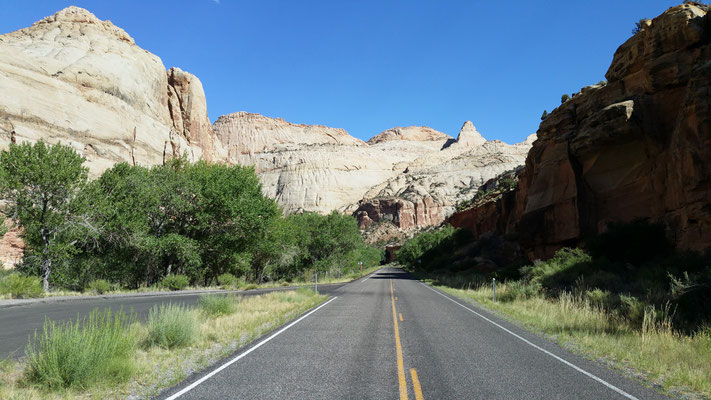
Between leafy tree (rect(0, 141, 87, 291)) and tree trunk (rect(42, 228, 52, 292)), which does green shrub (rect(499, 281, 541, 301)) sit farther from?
tree trunk (rect(42, 228, 52, 292))

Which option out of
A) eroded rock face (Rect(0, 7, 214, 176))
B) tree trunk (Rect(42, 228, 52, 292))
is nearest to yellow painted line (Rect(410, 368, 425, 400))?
tree trunk (Rect(42, 228, 52, 292))

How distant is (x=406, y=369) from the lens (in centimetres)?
677

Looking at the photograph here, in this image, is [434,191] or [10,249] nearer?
[10,249]

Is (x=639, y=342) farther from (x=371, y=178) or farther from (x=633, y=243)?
(x=371, y=178)

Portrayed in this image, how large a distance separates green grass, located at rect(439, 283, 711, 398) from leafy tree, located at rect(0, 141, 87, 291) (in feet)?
89.0

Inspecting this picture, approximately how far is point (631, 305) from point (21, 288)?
27.5 m

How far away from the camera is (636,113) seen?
81.3 ft

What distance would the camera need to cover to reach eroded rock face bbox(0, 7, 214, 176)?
50094 mm

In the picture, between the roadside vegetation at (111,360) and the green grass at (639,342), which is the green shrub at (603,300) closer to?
the green grass at (639,342)

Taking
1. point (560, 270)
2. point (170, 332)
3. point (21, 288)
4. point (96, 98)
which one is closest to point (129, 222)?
point (21, 288)

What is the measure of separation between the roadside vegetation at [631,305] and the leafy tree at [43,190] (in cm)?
2652

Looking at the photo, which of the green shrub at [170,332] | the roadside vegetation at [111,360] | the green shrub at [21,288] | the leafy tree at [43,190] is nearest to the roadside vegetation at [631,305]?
the roadside vegetation at [111,360]

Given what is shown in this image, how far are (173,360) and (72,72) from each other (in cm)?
7102

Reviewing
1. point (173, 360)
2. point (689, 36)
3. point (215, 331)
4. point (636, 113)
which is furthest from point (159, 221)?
point (689, 36)
